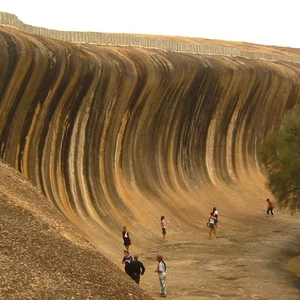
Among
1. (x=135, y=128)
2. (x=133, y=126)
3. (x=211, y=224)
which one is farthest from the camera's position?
(x=135, y=128)

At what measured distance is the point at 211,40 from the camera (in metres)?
71.1

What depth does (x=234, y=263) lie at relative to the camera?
26.9 m

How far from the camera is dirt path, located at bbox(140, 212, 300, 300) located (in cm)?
2120

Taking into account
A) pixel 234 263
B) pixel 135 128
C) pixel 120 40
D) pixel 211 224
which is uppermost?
pixel 120 40

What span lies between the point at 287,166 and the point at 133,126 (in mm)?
10899

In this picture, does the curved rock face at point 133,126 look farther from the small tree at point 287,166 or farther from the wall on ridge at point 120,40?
the small tree at point 287,166

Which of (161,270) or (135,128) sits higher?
(135,128)

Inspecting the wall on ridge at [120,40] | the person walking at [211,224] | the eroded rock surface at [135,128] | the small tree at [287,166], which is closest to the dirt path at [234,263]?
the person walking at [211,224]

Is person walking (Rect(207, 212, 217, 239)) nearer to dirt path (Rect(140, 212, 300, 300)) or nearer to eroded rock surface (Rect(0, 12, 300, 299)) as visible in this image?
dirt path (Rect(140, 212, 300, 300))

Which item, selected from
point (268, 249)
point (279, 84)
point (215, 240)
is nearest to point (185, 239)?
point (215, 240)

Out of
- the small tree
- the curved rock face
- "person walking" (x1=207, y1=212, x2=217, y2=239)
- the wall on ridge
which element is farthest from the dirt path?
the wall on ridge

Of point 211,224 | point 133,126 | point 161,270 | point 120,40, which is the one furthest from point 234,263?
point 120,40

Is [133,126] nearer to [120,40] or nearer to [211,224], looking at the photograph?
[120,40]

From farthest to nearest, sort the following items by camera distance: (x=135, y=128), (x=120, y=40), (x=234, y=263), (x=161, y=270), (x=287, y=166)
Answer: (x=120, y=40)
(x=135, y=128)
(x=287, y=166)
(x=234, y=263)
(x=161, y=270)
